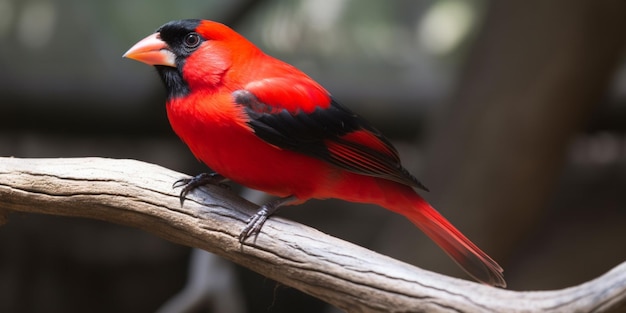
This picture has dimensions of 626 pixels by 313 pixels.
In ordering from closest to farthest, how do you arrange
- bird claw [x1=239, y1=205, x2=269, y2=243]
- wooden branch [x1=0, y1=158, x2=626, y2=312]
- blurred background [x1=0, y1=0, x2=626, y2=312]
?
1. wooden branch [x1=0, y1=158, x2=626, y2=312]
2. bird claw [x1=239, y1=205, x2=269, y2=243]
3. blurred background [x1=0, y1=0, x2=626, y2=312]

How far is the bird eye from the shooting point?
7.59 ft

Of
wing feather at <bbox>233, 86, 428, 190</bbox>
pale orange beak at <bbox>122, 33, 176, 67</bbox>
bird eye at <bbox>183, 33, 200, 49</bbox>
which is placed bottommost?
wing feather at <bbox>233, 86, 428, 190</bbox>

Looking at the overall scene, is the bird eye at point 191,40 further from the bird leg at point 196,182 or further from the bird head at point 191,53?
the bird leg at point 196,182

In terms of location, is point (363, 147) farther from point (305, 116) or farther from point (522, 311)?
point (522, 311)

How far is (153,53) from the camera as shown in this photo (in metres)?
2.27

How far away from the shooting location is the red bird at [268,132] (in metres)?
2.16

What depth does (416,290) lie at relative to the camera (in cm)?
185

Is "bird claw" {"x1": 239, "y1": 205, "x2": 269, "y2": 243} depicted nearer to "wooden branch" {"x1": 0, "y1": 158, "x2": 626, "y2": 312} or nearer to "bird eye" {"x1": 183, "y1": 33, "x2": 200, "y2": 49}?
"wooden branch" {"x1": 0, "y1": 158, "x2": 626, "y2": 312}

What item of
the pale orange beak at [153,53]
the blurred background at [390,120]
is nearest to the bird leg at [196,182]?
the pale orange beak at [153,53]

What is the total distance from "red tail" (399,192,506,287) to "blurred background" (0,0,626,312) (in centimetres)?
184

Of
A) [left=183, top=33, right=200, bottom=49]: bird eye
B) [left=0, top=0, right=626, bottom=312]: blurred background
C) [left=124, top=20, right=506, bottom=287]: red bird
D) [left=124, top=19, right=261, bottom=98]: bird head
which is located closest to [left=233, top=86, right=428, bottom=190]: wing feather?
[left=124, top=20, right=506, bottom=287]: red bird

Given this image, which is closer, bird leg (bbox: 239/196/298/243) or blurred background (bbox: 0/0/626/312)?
bird leg (bbox: 239/196/298/243)

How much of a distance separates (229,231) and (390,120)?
293 centimetres

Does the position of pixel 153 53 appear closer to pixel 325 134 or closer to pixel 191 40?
pixel 191 40
